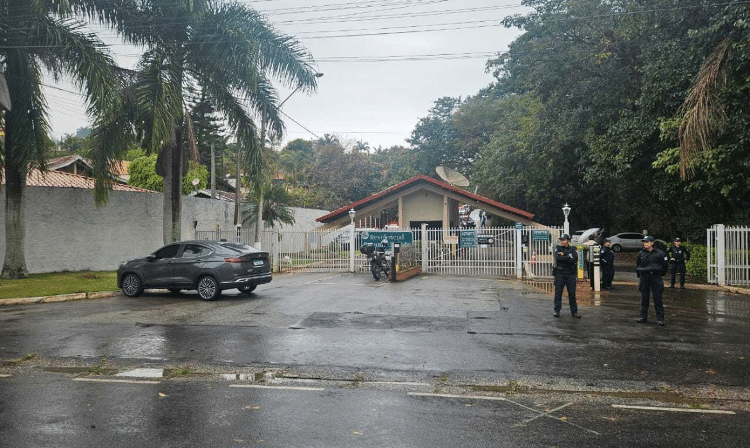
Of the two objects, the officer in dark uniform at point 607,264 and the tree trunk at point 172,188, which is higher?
the tree trunk at point 172,188

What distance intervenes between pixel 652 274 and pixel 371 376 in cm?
663

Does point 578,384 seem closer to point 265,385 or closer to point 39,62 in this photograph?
point 265,385

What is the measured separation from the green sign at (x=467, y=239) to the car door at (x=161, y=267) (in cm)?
1098

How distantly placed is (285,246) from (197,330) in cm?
1439

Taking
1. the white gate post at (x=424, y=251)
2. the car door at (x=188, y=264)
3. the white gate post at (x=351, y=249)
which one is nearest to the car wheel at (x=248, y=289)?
the car door at (x=188, y=264)

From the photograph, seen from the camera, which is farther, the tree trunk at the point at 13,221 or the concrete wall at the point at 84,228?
the concrete wall at the point at 84,228

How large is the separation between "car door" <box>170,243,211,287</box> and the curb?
7.55 ft

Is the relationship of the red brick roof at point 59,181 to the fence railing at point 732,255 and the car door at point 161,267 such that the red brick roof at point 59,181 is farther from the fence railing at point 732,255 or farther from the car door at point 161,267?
the fence railing at point 732,255

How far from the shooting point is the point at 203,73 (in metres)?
19.6

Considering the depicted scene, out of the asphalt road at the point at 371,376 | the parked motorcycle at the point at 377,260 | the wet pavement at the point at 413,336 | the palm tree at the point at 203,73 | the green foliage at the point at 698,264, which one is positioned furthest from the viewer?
the green foliage at the point at 698,264

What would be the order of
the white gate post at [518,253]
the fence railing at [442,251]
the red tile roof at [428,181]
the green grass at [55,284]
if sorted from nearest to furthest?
the green grass at [55,284] → the white gate post at [518,253] → the fence railing at [442,251] → the red tile roof at [428,181]

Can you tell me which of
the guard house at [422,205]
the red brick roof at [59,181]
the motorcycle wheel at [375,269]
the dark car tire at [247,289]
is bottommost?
the dark car tire at [247,289]

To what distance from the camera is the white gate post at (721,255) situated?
18.2 m

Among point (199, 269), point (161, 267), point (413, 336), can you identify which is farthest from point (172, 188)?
point (413, 336)
